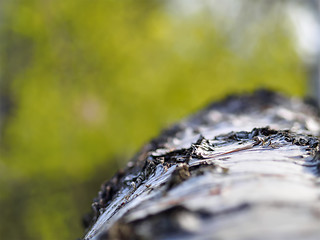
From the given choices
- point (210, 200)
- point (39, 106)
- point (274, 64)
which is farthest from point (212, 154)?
point (274, 64)

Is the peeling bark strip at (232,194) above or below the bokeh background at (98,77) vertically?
below

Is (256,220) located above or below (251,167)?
below

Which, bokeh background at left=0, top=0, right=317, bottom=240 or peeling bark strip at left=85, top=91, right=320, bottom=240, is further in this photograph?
bokeh background at left=0, top=0, right=317, bottom=240

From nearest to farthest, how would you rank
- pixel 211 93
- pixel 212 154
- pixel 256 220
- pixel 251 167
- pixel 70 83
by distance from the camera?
pixel 256 220, pixel 251 167, pixel 212 154, pixel 70 83, pixel 211 93

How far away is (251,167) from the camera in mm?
595

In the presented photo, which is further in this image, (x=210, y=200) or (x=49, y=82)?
(x=49, y=82)

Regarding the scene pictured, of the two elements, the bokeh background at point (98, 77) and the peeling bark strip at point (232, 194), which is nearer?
the peeling bark strip at point (232, 194)

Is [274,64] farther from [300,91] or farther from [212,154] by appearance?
[212,154]

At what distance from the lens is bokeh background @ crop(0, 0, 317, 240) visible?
616 cm

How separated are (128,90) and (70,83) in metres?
1.13

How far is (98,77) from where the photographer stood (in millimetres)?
6719

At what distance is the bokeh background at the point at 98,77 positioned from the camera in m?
6.16

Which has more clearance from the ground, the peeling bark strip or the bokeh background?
the bokeh background

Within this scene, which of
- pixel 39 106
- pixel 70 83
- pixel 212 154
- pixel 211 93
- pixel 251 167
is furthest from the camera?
pixel 211 93
